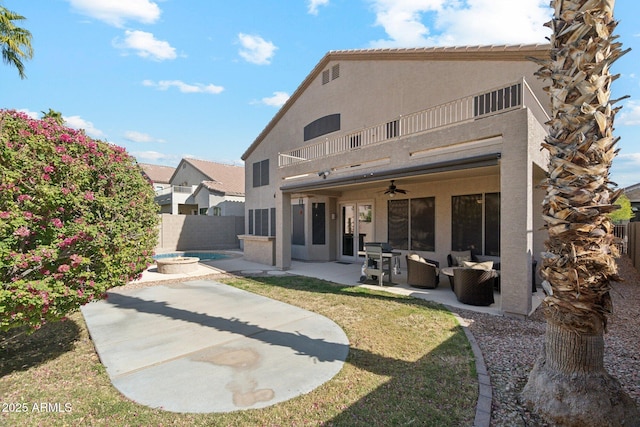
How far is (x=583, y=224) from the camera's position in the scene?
8.95 feet

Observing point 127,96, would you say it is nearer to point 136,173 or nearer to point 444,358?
point 136,173

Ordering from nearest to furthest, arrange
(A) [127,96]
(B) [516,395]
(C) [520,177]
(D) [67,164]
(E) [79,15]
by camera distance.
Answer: (B) [516,395] < (D) [67,164] < (C) [520,177] < (E) [79,15] < (A) [127,96]

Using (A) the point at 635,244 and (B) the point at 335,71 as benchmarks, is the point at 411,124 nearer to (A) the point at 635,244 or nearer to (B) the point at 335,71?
(B) the point at 335,71

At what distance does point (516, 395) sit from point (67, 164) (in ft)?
19.7

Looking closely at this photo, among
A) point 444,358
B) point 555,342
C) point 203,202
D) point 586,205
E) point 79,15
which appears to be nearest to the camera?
point 586,205

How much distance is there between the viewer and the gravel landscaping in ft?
10.2

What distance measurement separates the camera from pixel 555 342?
3010 millimetres

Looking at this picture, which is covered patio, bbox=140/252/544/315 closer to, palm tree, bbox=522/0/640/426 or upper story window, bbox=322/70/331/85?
palm tree, bbox=522/0/640/426

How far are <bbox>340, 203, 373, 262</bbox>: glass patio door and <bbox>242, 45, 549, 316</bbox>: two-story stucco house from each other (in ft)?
0.19

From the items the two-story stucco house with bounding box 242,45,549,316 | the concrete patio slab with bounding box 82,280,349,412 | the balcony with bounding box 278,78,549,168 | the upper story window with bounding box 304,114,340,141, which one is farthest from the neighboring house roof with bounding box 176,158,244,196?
the concrete patio slab with bounding box 82,280,349,412

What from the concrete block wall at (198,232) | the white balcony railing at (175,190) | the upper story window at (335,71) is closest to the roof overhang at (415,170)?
the upper story window at (335,71)

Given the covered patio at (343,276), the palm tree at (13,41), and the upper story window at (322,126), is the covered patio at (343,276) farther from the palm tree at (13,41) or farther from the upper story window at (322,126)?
the palm tree at (13,41)

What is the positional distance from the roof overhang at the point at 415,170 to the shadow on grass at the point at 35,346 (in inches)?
295

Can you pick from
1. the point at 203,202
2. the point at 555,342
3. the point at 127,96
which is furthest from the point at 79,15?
the point at 203,202
